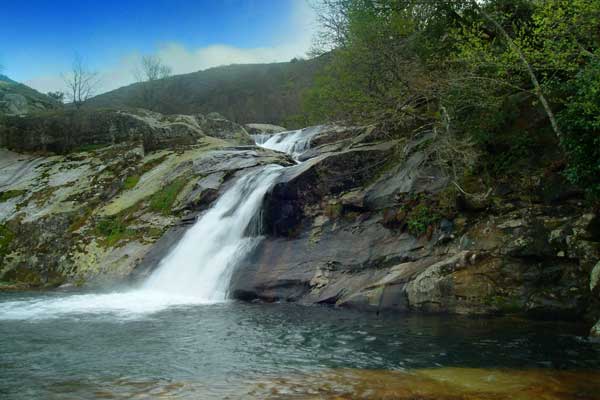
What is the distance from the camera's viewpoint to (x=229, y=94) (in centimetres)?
7812

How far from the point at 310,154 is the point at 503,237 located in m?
14.6

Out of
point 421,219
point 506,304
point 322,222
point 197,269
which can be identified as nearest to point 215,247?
point 197,269

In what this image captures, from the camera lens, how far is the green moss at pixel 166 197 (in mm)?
23109

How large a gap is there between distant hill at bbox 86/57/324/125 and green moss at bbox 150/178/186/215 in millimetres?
35959

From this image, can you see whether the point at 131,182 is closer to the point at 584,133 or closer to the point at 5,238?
the point at 5,238

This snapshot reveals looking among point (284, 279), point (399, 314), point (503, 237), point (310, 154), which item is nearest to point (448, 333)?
point (399, 314)

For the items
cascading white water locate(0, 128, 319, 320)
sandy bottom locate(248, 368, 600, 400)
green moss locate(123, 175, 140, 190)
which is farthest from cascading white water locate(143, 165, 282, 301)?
sandy bottom locate(248, 368, 600, 400)

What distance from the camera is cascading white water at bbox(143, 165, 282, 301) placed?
16.7 m

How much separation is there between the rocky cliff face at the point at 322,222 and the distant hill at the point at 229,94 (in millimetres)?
33576

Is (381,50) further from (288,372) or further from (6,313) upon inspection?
(6,313)

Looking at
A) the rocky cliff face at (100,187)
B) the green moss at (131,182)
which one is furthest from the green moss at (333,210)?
the green moss at (131,182)

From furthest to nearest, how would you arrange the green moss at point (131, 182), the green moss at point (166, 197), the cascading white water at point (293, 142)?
the cascading white water at point (293, 142) → the green moss at point (131, 182) → the green moss at point (166, 197)

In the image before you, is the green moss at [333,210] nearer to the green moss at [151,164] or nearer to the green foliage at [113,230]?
the green foliage at [113,230]

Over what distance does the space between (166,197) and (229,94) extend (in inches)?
2262
